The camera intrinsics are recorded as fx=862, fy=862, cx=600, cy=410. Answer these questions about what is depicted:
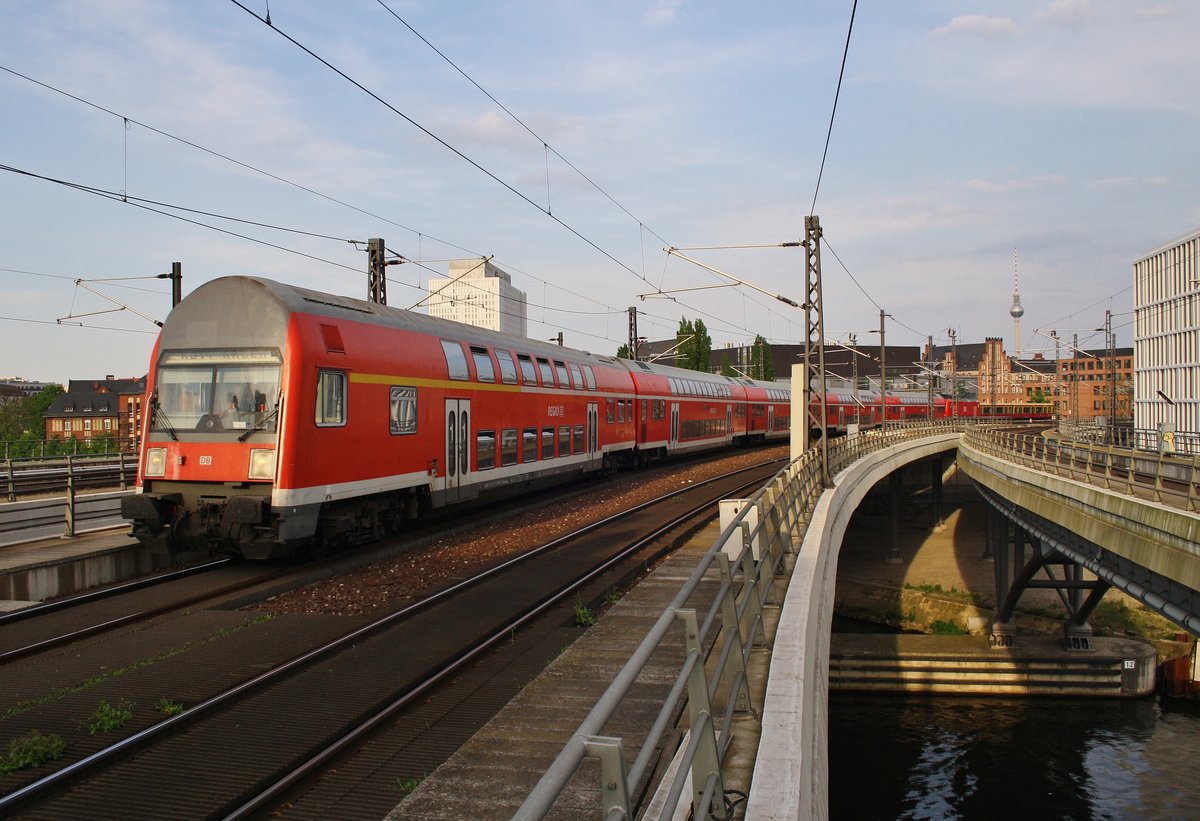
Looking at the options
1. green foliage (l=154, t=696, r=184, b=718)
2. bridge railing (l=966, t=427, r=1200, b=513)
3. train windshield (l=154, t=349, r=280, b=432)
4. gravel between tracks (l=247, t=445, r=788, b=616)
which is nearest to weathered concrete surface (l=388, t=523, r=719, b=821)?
green foliage (l=154, t=696, r=184, b=718)

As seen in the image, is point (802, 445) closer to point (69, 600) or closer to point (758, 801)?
point (69, 600)

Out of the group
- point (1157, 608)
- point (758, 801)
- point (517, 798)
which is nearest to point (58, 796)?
point (517, 798)

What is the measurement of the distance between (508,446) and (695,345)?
5843 cm

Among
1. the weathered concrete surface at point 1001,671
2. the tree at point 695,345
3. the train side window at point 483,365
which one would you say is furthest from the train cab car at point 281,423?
the tree at point 695,345

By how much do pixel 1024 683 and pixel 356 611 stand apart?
3030 centimetres

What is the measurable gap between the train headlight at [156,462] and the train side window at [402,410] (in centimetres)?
336

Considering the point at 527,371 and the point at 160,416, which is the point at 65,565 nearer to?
the point at 160,416

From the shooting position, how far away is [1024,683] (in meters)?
32.6

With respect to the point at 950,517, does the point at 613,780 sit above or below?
above

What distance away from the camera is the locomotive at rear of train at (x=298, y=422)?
12008mm

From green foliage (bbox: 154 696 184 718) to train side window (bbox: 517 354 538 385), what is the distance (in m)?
13.7

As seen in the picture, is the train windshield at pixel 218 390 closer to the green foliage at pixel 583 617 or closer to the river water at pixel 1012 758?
the green foliage at pixel 583 617

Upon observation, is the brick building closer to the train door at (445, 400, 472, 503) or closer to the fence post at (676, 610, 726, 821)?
the train door at (445, 400, 472, 503)

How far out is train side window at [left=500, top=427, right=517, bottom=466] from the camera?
61.9 ft
